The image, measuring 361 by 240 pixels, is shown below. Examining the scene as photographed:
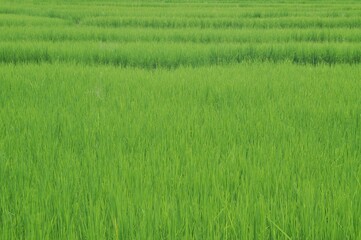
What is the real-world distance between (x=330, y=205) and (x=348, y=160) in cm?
47

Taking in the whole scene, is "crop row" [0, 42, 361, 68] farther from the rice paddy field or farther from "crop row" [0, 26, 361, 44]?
"crop row" [0, 26, 361, 44]

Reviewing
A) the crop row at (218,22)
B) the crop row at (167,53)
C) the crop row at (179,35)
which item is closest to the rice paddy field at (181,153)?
the crop row at (167,53)

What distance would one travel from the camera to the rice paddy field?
3.64 feet

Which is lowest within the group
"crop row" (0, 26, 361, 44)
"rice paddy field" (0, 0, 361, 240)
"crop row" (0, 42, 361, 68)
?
"rice paddy field" (0, 0, 361, 240)

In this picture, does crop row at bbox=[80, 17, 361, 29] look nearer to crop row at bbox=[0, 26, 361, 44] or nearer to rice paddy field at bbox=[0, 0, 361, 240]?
crop row at bbox=[0, 26, 361, 44]

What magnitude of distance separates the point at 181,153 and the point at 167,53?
3178mm

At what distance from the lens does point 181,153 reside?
169cm

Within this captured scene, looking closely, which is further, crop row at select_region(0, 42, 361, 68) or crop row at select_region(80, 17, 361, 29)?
crop row at select_region(80, 17, 361, 29)

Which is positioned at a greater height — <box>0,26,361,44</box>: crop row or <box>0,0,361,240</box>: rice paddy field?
<box>0,26,361,44</box>: crop row

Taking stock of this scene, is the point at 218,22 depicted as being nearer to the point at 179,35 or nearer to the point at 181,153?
the point at 179,35

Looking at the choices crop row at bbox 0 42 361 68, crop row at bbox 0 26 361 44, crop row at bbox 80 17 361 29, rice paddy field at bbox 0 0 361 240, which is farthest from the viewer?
crop row at bbox 80 17 361 29

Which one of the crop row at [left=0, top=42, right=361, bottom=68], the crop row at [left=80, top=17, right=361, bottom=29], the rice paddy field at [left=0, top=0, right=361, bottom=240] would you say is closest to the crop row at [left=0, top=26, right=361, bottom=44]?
the crop row at [left=0, top=42, right=361, bottom=68]

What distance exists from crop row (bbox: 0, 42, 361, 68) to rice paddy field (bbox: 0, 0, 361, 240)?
0.92 m

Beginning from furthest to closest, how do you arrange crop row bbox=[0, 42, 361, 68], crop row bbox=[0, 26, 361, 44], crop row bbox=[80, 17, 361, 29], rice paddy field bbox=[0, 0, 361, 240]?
crop row bbox=[80, 17, 361, 29]
crop row bbox=[0, 26, 361, 44]
crop row bbox=[0, 42, 361, 68]
rice paddy field bbox=[0, 0, 361, 240]
